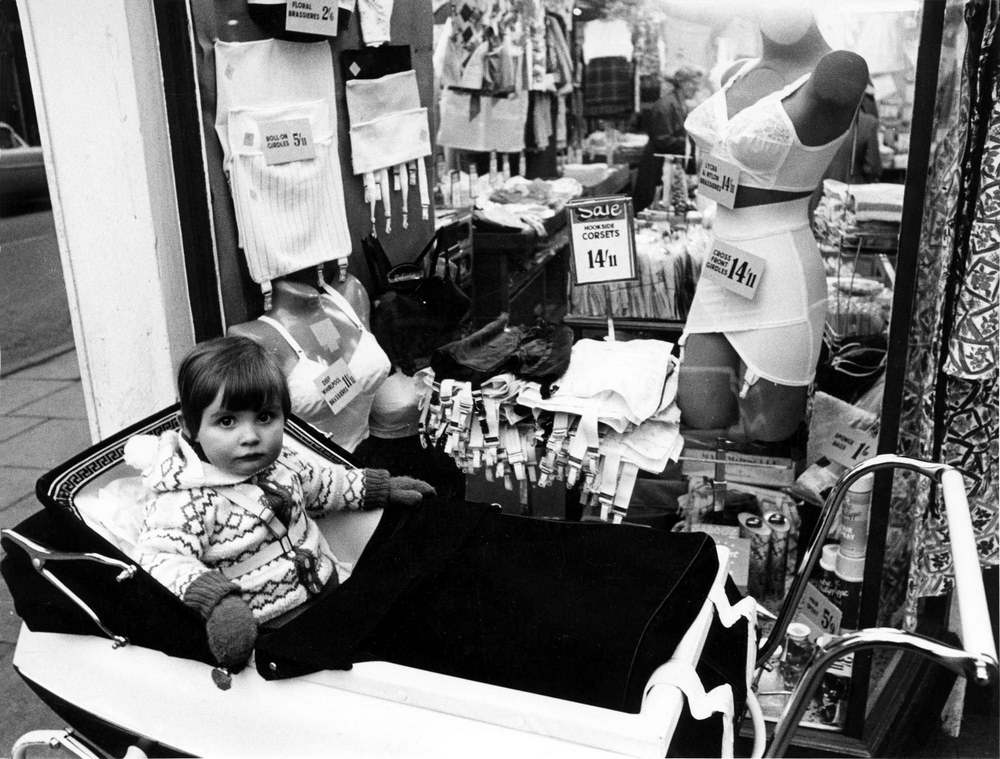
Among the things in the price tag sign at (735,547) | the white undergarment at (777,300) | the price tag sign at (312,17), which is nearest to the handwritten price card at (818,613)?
the price tag sign at (735,547)

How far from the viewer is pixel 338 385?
2.66 meters

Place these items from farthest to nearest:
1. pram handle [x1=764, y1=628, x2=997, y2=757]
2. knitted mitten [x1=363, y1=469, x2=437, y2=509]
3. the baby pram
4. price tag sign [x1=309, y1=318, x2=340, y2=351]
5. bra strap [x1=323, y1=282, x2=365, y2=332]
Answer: bra strap [x1=323, y1=282, x2=365, y2=332]
price tag sign [x1=309, y1=318, x2=340, y2=351]
knitted mitten [x1=363, y1=469, x2=437, y2=509]
the baby pram
pram handle [x1=764, y1=628, x2=997, y2=757]

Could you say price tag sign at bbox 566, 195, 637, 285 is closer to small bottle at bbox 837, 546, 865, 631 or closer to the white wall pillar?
small bottle at bbox 837, 546, 865, 631

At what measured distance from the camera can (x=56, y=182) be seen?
2.48m

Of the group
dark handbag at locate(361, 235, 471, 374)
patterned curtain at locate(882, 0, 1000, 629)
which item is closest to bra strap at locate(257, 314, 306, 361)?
dark handbag at locate(361, 235, 471, 374)

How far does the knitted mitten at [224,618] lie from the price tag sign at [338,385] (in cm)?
94

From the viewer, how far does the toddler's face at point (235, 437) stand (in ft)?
6.12

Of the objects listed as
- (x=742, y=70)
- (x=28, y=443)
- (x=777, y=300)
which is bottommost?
(x=28, y=443)

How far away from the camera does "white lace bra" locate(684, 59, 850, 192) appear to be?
2330mm

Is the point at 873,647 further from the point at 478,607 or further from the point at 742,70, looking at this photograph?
the point at 742,70

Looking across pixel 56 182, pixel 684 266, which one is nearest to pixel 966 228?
pixel 684 266

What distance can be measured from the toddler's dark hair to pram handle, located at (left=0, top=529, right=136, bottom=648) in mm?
313

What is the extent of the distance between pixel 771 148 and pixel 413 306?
1.16 meters

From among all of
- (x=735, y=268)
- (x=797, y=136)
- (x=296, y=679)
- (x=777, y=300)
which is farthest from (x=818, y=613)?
(x=296, y=679)
